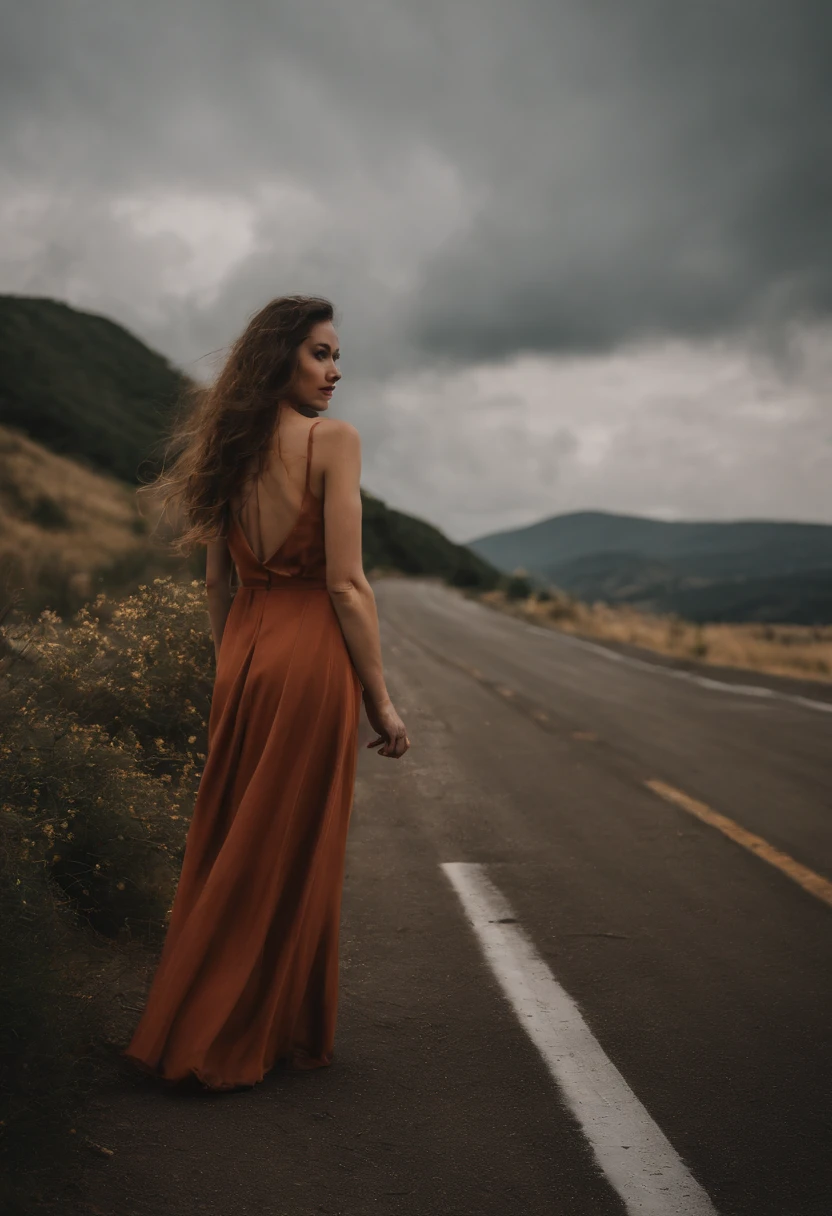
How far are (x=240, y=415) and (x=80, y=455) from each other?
49.3m

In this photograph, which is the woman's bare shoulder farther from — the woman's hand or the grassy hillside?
the grassy hillside

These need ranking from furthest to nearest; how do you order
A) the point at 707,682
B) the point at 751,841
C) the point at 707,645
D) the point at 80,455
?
the point at 80,455, the point at 707,645, the point at 707,682, the point at 751,841

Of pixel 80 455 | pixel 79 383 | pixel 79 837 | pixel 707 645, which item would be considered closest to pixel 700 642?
pixel 707 645

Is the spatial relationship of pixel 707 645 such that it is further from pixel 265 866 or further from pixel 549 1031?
pixel 265 866

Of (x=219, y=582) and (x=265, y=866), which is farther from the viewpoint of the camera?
(x=219, y=582)

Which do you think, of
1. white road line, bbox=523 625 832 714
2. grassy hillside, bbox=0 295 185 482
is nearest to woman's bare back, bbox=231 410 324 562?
white road line, bbox=523 625 832 714

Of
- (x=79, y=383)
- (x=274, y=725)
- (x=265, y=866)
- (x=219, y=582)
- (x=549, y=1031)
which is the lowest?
(x=549, y=1031)

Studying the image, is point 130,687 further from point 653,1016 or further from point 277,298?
point 653,1016

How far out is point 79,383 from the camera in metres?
69.1

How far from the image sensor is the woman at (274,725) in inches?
120

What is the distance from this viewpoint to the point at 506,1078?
126 inches

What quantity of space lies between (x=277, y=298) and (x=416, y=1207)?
2.51 meters

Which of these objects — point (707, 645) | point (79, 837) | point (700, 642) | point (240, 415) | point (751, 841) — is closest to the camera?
point (240, 415)

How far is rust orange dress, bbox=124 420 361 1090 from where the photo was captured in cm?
303
